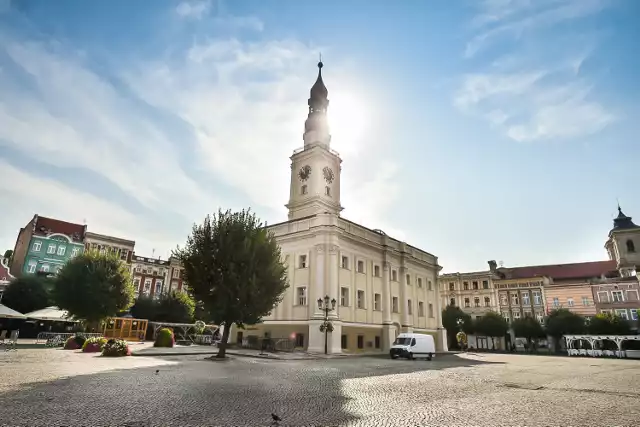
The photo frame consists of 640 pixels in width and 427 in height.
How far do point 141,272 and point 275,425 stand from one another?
242ft

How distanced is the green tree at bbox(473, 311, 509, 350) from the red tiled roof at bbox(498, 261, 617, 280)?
14094mm

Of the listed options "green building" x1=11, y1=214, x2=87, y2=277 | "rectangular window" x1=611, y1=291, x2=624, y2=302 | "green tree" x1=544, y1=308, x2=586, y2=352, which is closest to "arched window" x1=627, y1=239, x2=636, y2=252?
"rectangular window" x1=611, y1=291, x2=624, y2=302

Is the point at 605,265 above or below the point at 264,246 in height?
above

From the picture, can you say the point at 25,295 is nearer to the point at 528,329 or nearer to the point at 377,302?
the point at 377,302

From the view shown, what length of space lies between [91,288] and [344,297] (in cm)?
2145

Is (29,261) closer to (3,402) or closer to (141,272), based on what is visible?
(141,272)

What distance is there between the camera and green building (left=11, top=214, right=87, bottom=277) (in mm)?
57438

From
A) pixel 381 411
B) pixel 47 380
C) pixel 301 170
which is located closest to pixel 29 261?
pixel 301 170

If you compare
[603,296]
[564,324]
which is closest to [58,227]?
[564,324]

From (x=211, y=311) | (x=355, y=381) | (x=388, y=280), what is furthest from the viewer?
(x=388, y=280)

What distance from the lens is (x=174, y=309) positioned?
167 feet

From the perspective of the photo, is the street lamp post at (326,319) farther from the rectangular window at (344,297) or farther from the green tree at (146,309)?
the green tree at (146,309)

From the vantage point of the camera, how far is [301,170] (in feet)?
147

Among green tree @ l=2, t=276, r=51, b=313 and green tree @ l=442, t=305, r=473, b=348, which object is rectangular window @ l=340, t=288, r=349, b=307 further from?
green tree @ l=2, t=276, r=51, b=313
